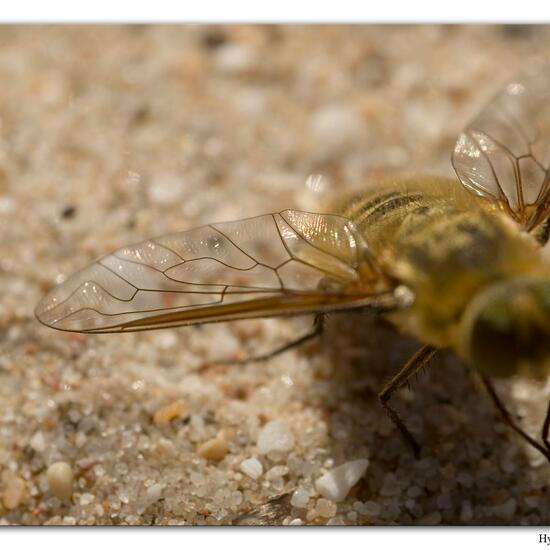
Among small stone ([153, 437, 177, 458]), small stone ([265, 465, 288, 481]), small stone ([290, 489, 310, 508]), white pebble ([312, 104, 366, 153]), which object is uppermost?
white pebble ([312, 104, 366, 153])

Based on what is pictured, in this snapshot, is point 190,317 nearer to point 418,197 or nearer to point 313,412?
point 313,412

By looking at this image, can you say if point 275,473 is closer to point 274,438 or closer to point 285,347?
point 274,438

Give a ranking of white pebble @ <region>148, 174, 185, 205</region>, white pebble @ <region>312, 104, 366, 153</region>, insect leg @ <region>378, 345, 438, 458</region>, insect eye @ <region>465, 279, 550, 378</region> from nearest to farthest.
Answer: insect eye @ <region>465, 279, 550, 378</region>
insect leg @ <region>378, 345, 438, 458</region>
white pebble @ <region>148, 174, 185, 205</region>
white pebble @ <region>312, 104, 366, 153</region>

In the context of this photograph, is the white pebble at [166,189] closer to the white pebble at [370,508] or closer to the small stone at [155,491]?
the small stone at [155,491]

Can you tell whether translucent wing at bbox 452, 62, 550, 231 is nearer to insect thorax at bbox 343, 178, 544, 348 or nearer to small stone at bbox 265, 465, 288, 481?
insect thorax at bbox 343, 178, 544, 348

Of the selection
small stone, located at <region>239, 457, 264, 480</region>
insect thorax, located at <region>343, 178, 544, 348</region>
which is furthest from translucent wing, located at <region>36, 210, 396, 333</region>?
small stone, located at <region>239, 457, 264, 480</region>
